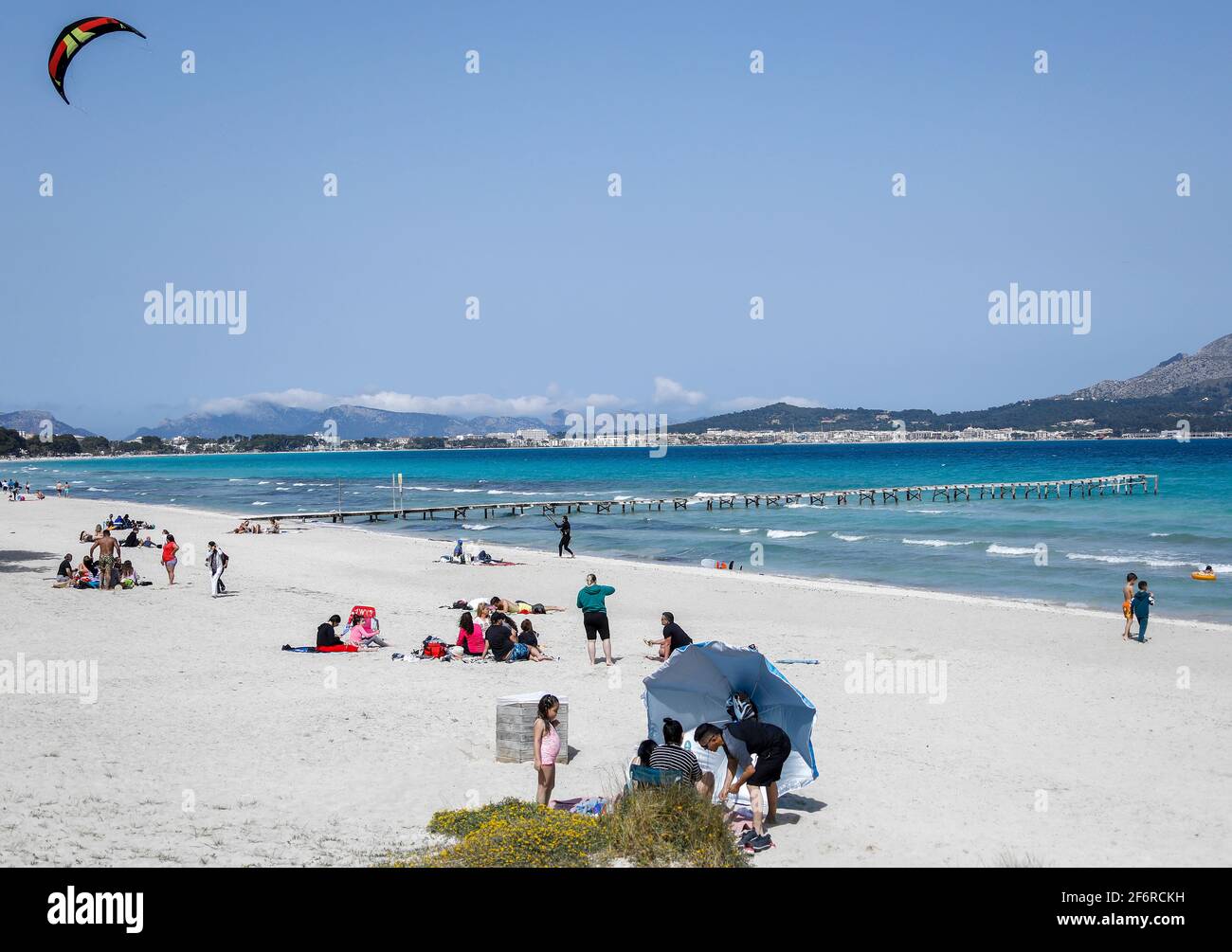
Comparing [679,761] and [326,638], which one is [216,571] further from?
[679,761]

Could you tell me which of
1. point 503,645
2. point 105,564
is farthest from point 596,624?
point 105,564

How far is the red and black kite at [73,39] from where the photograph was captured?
1402 cm

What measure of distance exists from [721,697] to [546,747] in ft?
5.52

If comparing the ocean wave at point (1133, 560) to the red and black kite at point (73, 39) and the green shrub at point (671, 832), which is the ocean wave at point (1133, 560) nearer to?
the green shrub at point (671, 832)

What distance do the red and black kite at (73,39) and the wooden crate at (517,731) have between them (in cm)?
1076

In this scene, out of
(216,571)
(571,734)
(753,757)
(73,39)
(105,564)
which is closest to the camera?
(753,757)

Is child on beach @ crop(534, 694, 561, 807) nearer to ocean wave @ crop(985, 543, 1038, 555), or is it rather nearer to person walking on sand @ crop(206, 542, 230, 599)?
person walking on sand @ crop(206, 542, 230, 599)

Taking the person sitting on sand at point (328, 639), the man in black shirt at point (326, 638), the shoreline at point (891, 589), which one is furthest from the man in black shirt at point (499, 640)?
the shoreline at point (891, 589)

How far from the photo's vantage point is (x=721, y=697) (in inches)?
356

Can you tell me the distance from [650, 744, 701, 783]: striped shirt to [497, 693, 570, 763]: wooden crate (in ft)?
6.88

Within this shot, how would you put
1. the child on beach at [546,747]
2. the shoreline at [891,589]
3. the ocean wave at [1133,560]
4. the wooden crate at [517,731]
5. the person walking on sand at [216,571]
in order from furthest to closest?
the ocean wave at [1133,560] → the person walking on sand at [216,571] → the shoreline at [891,589] → the wooden crate at [517,731] → the child on beach at [546,747]

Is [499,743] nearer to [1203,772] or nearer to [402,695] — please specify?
[402,695]

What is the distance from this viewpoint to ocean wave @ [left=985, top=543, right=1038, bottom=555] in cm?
3369
